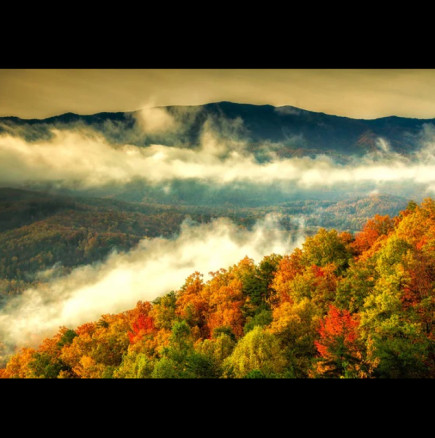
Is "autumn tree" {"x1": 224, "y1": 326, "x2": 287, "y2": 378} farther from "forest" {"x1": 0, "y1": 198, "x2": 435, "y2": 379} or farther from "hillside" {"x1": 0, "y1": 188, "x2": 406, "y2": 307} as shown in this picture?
"hillside" {"x1": 0, "y1": 188, "x2": 406, "y2": 307}

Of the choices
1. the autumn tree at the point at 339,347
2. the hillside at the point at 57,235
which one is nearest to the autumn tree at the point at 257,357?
the autumn tree at the point at 339,347

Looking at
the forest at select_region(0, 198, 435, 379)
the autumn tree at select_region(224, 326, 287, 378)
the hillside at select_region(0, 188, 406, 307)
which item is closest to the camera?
the forest at select_region(0, 198, 435, 379)

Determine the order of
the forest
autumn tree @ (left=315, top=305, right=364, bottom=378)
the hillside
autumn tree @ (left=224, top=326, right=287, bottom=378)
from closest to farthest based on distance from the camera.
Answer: autumn tree @ (left=315, top=305, right=364, bottom=378)
the forest
autumn tree @ (left=224, top=326, right=287, bottom=378)
the hillside

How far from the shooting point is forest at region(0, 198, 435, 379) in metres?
11.1

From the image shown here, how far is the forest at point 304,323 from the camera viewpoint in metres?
11.1

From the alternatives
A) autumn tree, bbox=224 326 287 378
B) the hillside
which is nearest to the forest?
autumn tree, bbox=224 326 287 378

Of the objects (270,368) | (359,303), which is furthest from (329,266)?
(270,368)

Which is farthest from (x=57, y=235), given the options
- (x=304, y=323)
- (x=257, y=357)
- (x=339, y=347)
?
(x=339, y=347)

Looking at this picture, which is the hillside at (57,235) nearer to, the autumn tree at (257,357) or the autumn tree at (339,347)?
the autumn tree at (339,347)
